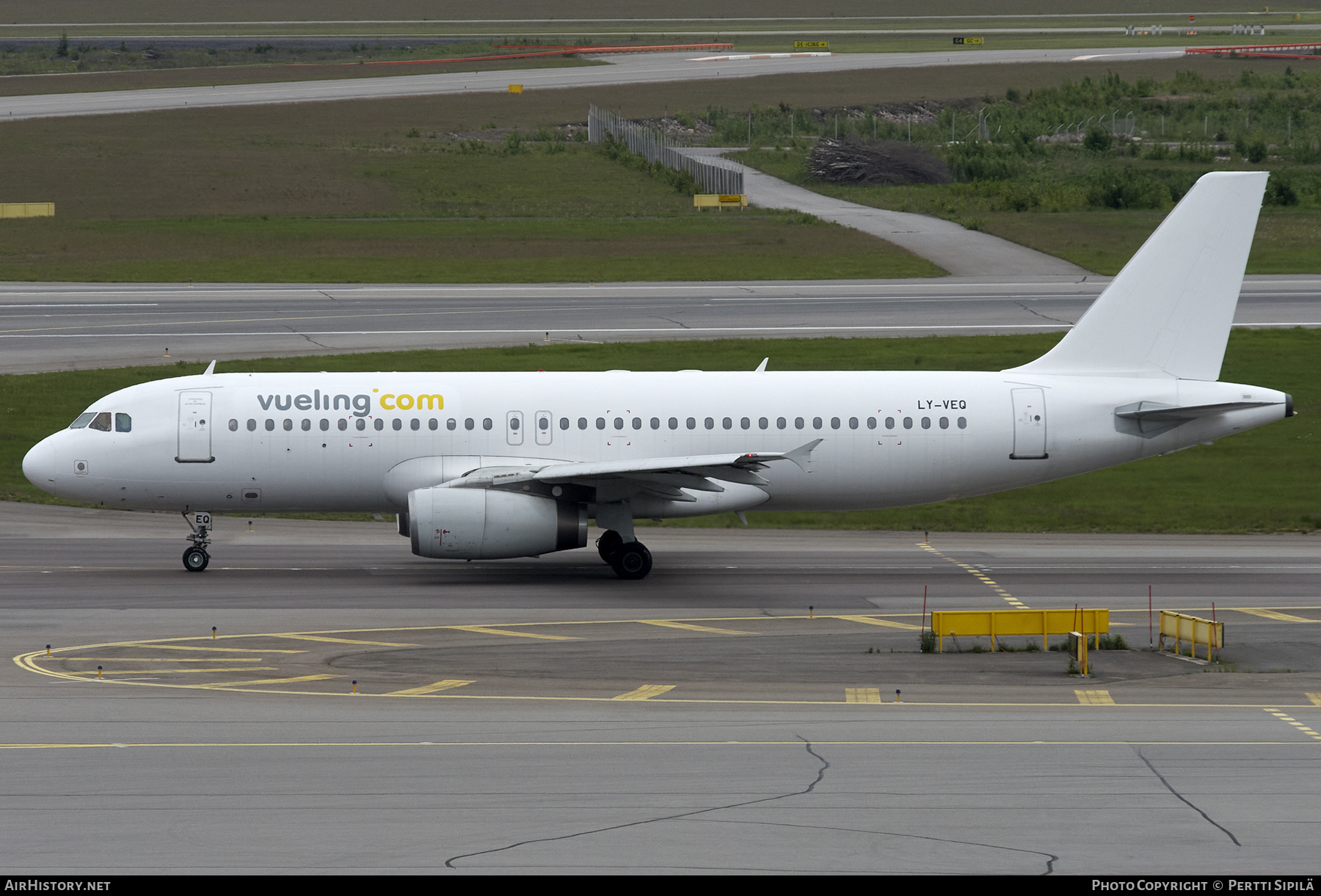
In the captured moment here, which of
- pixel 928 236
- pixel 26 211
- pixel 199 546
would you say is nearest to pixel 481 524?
pixel 199 546

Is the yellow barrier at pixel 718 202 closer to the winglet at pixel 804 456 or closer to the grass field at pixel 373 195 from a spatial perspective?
the grass field at pixel 373 195

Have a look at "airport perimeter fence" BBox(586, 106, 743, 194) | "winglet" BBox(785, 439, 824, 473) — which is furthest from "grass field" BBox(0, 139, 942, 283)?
"winglet" BBox(785, 439, 824, 473)

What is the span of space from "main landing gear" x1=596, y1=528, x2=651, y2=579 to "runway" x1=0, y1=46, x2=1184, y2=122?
99.4 m

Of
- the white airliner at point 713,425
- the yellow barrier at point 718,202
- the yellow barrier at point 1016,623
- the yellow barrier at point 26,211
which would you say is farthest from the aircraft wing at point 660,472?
the yellow barrier at point 26,211

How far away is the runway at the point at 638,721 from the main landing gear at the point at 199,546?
346 millimetres

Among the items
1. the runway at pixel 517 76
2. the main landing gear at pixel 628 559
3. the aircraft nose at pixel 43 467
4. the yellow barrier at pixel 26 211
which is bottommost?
the main landing gear at pixel 628 559

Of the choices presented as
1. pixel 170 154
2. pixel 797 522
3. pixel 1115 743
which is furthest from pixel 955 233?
pixel 1115 743

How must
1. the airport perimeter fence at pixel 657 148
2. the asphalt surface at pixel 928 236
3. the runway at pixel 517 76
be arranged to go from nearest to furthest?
the asphalt surface at pixel 928 236
the airport perimeter fence at pixel 657 148
the runway at pixel 517 76

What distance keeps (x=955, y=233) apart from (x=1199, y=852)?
73948 millimetres

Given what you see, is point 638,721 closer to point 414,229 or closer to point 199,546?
point 199,546

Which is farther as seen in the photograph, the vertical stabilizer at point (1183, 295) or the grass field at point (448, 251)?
the grass field at point (448, 251)

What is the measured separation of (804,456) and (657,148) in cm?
8205

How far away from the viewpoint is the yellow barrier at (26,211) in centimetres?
8988

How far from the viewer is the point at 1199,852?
50.4 feet
